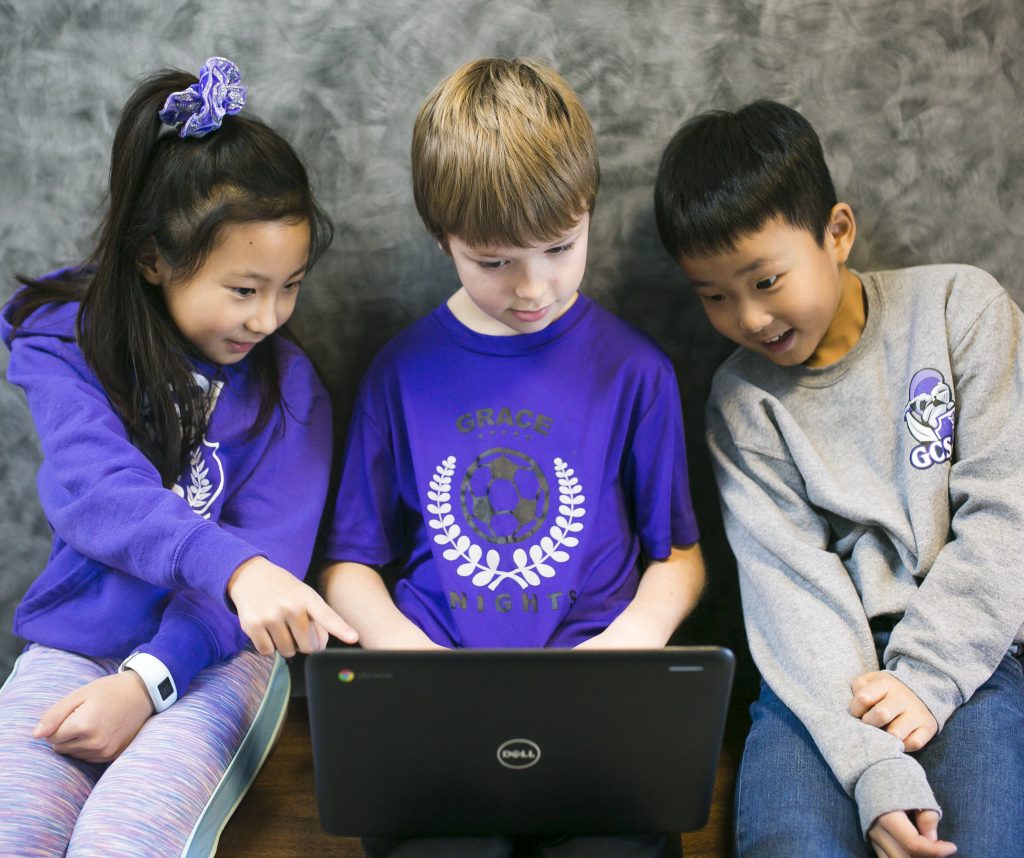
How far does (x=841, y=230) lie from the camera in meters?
1.20

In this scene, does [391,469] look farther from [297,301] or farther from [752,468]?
[752,468]

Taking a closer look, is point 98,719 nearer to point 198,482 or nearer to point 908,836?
point 198,482

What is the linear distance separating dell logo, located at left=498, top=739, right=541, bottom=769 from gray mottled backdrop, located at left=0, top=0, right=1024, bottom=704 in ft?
2.06

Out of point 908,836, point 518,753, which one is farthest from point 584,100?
point 908,836

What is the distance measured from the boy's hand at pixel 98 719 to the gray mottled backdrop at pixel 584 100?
0.49m

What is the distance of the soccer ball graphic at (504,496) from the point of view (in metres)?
1.14

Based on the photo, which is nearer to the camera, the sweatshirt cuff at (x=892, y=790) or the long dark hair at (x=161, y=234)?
the sweatshirt cuff at (x=892, y=790)

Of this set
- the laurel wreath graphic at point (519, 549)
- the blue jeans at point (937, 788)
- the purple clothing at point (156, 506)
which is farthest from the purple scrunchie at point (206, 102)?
the blue jeans at point (937, 788)

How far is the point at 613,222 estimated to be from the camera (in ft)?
4.24

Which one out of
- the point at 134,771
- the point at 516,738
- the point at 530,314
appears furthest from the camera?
the point at 530,314

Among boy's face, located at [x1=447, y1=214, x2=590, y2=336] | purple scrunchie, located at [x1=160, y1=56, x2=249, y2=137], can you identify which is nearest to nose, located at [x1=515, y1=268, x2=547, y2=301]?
boy's face, located at [x1=447, y1=214, x2=590, y2=336]

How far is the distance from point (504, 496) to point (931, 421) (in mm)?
494

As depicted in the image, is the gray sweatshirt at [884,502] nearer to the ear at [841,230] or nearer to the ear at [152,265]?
the ear at [841,230]

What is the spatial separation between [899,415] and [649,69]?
20.5 inches
